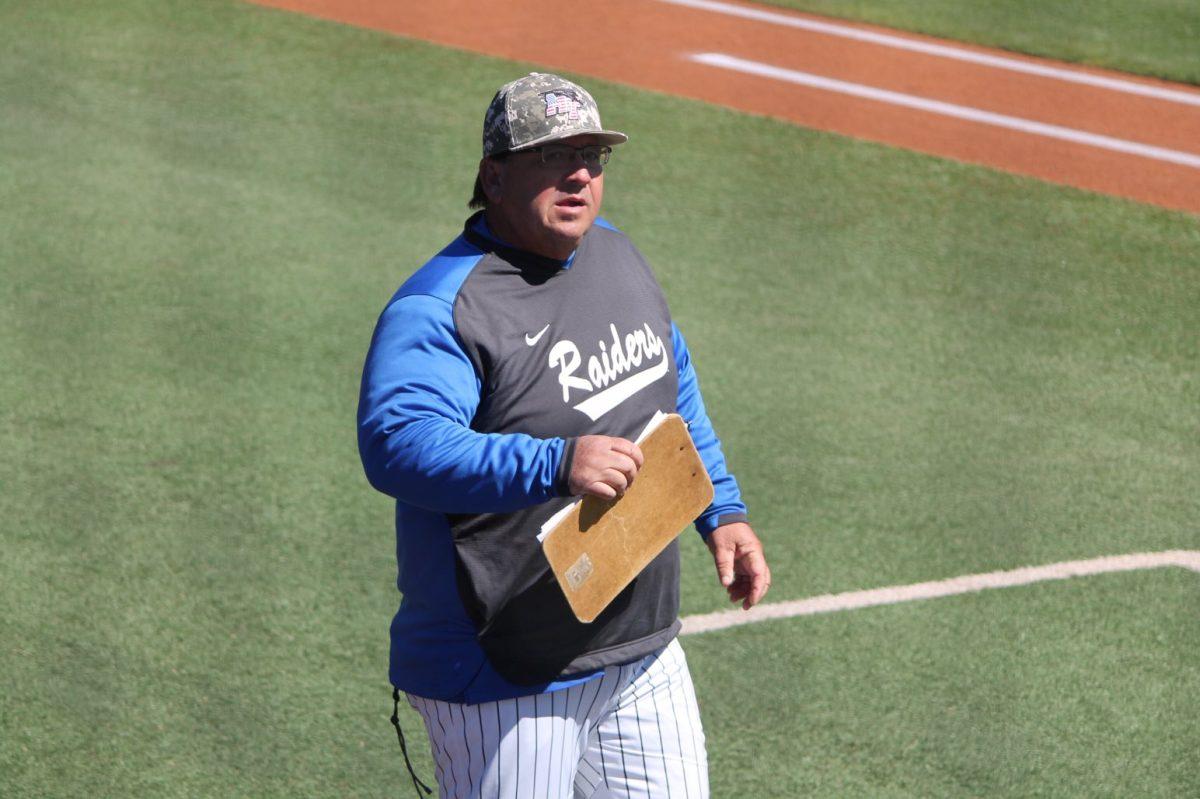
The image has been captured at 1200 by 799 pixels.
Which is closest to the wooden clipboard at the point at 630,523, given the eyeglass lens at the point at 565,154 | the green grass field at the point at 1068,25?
the eyeglass lens at the point at 565,154

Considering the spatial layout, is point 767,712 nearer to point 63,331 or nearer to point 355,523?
point 355,523

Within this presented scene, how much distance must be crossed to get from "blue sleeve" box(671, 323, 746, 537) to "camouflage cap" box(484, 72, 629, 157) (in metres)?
0.55

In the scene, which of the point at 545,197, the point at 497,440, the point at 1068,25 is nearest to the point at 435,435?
the point at 497,440

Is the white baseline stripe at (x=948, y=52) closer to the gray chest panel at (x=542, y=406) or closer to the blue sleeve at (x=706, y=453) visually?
the blue sleeve at (x=706, y=453)

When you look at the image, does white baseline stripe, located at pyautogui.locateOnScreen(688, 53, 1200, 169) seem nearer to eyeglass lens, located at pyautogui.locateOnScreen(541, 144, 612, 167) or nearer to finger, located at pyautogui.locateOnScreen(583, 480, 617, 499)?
eyeglass lens, located at pyautogui.locateOnScreen(541, 144, 612, 167)

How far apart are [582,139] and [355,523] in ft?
8.85

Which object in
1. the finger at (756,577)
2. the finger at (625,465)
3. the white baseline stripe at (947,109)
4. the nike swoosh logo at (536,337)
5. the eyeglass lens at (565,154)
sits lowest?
the white baseline stripe at (947,109)

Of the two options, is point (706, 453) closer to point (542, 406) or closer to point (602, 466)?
point (542, 406)

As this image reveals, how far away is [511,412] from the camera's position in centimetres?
266

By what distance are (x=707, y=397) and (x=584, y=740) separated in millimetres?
3355

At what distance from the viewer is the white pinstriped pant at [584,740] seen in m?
2.68

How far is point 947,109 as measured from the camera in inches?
376

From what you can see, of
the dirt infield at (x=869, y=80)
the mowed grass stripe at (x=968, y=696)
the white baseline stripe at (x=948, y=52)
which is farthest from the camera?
the white baseline stripe at (x=948, y=52)

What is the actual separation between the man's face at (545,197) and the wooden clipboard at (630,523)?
1.31 feet
